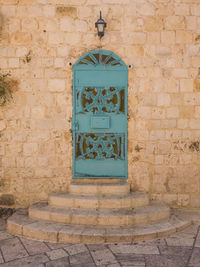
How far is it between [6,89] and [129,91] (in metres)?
2.33

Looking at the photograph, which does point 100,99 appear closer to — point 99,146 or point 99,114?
point 99,114

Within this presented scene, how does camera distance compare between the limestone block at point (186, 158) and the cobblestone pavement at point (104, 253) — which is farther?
the limestone block at point (186, 158)

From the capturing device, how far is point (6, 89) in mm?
4902

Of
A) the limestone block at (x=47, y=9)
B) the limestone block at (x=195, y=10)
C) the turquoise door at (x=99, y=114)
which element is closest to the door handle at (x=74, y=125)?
the turquoise door at (x=99, y=114)

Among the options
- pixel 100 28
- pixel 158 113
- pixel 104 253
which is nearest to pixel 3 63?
pixel 100 28

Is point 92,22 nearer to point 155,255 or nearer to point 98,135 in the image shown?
point 98,135

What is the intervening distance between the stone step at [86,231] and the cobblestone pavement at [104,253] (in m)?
0.09

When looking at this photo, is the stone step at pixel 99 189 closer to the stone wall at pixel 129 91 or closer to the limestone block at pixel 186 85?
the stone wall at pixel 129 91

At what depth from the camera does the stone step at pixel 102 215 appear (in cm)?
402

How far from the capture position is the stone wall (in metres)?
4.91

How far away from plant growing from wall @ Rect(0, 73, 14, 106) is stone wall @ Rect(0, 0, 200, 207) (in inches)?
4.0

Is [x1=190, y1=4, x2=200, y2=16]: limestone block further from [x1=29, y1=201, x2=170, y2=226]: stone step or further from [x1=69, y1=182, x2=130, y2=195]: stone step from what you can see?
[x1=29, y1=201, x2=170, y2=226]: stone step

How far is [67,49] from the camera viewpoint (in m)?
4.91

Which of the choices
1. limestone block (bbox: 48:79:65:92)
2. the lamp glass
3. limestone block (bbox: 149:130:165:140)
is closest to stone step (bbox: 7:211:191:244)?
limestone block (bbox: 149:130:165:140)
